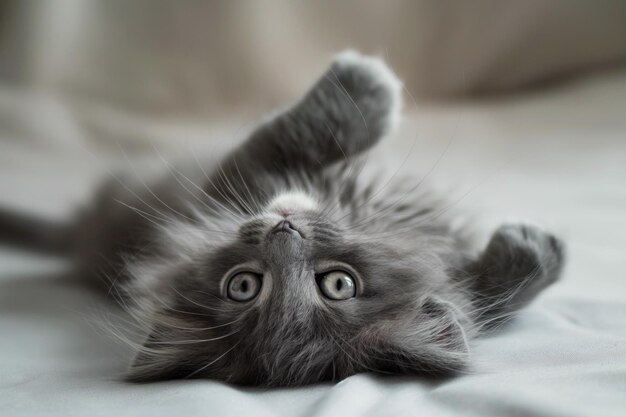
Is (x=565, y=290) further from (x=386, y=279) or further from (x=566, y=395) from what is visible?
(x=566, y=395)

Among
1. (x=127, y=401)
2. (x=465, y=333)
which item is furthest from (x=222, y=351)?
(x=465, y=333)

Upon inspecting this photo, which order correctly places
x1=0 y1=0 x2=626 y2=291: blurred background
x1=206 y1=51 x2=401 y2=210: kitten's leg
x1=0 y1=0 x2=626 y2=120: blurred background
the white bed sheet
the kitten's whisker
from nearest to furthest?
1. the white bed sheet
2. the kitten's whisker
3. x1=206 y1=51 x2=401 y2=210: kitten's leg
4. x1=0 y1=0 x2=626 y2=291: blurred background
5. x1=0 y1=0 x2=626 y2=120: blurred background

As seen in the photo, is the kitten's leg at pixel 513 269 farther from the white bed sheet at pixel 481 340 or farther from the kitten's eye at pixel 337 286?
the kitten's eye at pixel 337 286

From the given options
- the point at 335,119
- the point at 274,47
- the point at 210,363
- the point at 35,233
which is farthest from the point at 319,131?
the point at 274,47

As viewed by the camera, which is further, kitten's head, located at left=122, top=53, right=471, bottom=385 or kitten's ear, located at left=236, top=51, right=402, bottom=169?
kitten's ear, located at left=236, top=51, right=402, bottom=169

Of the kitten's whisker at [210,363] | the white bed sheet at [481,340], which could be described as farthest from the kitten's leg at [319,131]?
the kitten's whisker at [210,363]

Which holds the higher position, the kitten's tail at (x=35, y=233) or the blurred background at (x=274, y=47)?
the blurred background at (x=274, y=47)

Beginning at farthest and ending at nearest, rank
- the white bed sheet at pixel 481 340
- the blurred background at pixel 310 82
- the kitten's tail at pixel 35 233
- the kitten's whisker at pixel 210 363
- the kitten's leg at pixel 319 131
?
the blurred background at pixel 310 82 → the kitten's tail at pixel 35 233 → the kitten's leg at pixel 319 131 → the kitten's whisker at pixel 210 363 → the white bed sheet at pixel 481 340

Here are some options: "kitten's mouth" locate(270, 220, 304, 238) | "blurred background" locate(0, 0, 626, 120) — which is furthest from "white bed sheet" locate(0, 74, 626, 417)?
"kitten's mouth" locate(270, 220, 304, 238)

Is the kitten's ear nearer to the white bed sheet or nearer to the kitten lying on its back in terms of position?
the kitten lying on its back
